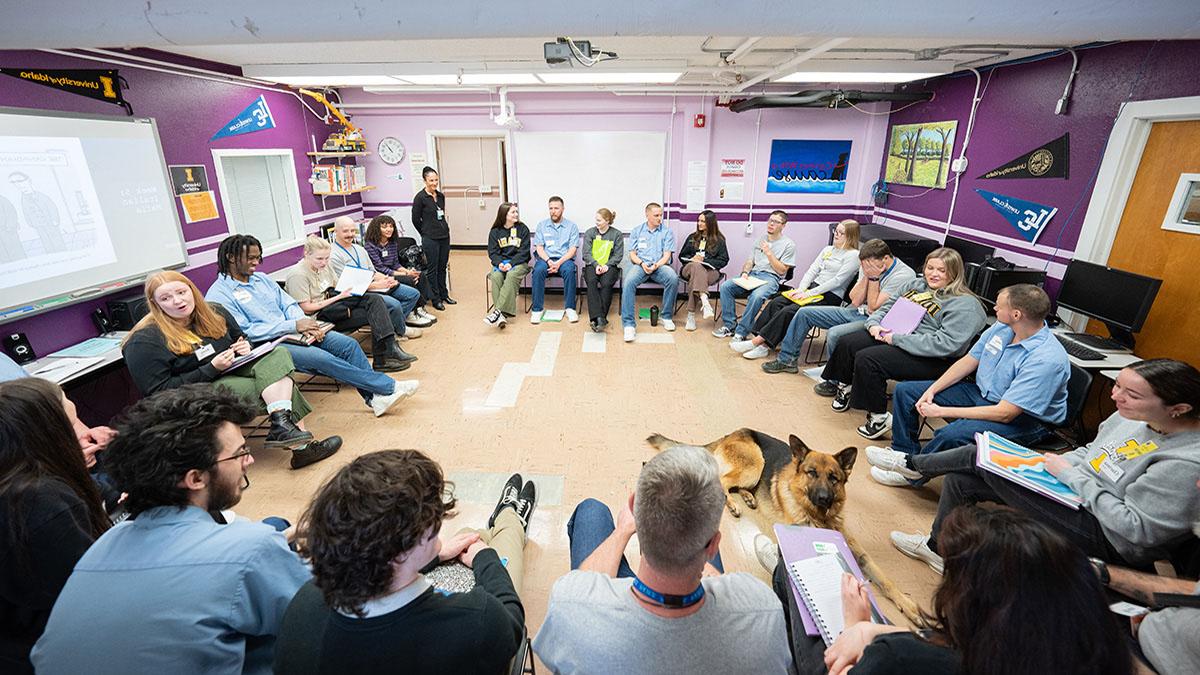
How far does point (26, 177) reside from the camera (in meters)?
2.86

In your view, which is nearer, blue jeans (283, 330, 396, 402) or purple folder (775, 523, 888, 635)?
purple folder (775, 523, 888, 635)

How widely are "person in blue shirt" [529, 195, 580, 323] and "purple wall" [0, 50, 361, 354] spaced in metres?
2.61

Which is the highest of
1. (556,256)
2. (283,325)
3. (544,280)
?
(556,256)

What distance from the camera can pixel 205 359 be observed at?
9.34ft

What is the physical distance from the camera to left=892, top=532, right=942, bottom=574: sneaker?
2.31 metres

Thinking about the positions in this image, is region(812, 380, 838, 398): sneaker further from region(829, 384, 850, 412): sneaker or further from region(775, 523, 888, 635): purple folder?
region(775, 523, 888, 635): purple folder

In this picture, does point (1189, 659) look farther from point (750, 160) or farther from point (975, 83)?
point (750, 160)

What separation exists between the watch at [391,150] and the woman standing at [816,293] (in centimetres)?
505

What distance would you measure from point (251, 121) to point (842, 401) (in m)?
5.81

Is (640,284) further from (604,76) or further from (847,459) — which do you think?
(847,459)

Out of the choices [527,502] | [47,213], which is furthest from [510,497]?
[47,213]

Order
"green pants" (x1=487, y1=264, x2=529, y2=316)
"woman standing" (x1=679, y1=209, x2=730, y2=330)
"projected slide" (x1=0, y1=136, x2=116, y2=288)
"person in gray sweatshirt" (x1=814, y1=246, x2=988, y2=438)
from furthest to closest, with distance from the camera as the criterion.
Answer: "woman standing" (x1=679, y1=209, x2=730, y2=330) → "green pants" (x1=487, y1=264, x2=529, y2=316) → "person in gray sweatshirt" (x1=814, y1=246, x2=988, y2=438) → "projected slide" (x1=0, y1=136, x2=116, y2=288)

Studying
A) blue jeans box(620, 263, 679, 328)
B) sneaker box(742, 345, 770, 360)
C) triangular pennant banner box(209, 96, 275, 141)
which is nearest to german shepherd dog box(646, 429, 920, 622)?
sneaker box(742, 345, 770, 360)

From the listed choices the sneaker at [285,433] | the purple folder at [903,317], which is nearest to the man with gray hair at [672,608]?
the sneaker at [285,433]
